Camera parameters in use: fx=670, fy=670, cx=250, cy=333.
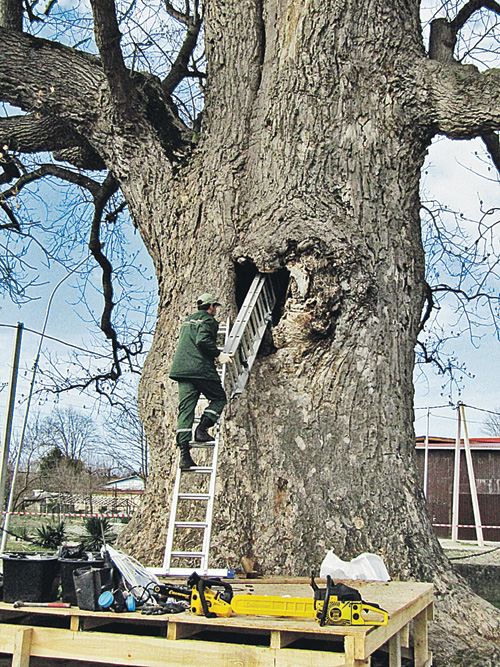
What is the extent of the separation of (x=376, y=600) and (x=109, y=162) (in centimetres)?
541

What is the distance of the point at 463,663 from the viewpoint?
489 cm

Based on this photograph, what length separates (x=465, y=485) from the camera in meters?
17.1

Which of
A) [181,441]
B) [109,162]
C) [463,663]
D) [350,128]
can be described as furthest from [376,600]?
[109,162]

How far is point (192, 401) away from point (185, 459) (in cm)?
44

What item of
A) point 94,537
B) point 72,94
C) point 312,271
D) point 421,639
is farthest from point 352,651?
point 94,537

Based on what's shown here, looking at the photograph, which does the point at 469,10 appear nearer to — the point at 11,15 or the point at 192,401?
the point at 11,15

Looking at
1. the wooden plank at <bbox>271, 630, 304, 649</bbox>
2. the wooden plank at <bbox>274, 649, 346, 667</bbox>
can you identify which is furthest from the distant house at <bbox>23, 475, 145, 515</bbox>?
the wooden plank at <bbox>274, 649, 346, 667</bbox>

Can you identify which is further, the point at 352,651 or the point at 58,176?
the point at 58,176

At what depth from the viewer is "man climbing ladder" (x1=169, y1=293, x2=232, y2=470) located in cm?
505

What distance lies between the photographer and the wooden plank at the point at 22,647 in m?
3.59

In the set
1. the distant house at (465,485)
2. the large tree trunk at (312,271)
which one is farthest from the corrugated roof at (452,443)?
the large tree trunk at (312,271)

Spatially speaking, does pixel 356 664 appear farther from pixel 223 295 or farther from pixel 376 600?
pixel 223 295

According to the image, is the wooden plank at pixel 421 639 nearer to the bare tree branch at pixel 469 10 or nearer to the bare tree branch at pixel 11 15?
the bare tree branch at pixel 469 10

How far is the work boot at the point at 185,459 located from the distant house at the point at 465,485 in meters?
13.1
